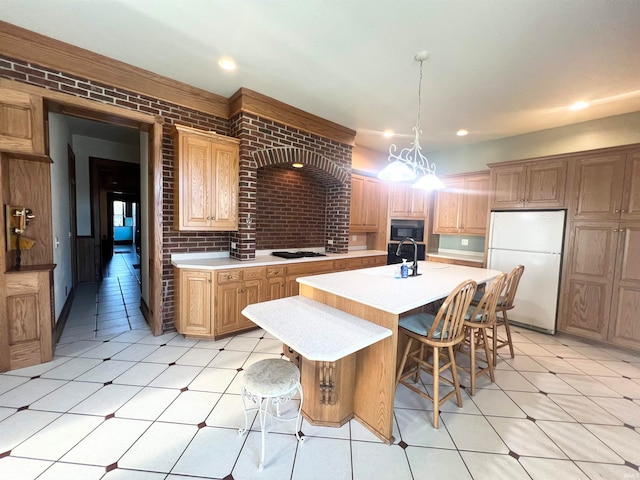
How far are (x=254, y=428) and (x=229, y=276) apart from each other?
1.59 meters

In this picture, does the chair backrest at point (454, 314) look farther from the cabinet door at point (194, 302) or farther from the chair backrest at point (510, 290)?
the cabinet door at point (194, 302)

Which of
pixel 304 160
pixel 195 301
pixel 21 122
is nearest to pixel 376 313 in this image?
pixel 195 301

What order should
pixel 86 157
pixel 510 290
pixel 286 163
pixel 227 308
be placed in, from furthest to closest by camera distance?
pixel 86 157 < pixel 286 163 < pixel 227 308 < pixel 510 290

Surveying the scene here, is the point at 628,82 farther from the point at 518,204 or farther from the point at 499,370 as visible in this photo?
the point at 499,370

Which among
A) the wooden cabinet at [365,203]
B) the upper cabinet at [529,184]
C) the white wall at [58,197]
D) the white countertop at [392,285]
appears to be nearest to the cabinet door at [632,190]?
the upper cabinet at [529,184]

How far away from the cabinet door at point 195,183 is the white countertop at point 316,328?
61.3 inches

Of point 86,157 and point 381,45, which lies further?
point 86,157

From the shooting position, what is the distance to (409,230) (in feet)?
16.5

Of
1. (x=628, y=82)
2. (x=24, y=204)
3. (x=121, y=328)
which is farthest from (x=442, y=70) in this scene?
(x=121, y=328)

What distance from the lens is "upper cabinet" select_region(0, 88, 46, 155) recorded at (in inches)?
83.7

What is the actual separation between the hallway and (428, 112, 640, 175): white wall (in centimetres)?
553

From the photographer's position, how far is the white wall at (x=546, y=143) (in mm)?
3275

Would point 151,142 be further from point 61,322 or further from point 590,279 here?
point 590,279

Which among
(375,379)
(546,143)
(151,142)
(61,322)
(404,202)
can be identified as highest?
(546,143)
